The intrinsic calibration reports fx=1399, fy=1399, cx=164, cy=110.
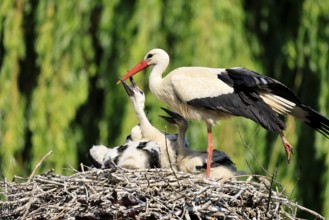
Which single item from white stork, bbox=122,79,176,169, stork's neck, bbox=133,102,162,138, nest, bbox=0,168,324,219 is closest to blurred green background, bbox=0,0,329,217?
white stork, bbox=122,79,176,169

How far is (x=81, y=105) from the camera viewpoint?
11.7 m

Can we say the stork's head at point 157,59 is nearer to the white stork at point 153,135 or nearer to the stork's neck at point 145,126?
the white stork at point 153,135

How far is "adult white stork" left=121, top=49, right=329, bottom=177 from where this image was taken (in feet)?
28.5

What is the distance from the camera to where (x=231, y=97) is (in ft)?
28.9

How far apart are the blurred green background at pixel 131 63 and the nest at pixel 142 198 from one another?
2697mm

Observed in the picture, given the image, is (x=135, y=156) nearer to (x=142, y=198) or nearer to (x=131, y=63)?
(x=142, y=198)

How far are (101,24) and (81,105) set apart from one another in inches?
31.2

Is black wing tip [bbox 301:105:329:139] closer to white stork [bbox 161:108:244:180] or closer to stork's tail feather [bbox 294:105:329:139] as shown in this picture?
stork's tail feather [bbox 294:105:329:139]

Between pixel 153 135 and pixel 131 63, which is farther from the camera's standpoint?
pixel 131 63

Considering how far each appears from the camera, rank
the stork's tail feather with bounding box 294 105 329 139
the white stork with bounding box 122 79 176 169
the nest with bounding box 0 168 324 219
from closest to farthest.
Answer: the nest with bounding box 0 168 324 219 → the white stork with bounding box 122 79 176 169 → the stork's tail feather with bounding box 294 105 329 139

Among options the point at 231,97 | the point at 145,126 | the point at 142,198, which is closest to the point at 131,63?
the point at 145,126

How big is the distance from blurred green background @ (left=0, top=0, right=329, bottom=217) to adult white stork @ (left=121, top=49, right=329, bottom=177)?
5.26 feet

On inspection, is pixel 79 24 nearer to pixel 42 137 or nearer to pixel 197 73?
pixel 42 137

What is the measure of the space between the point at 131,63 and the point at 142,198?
3371mm
